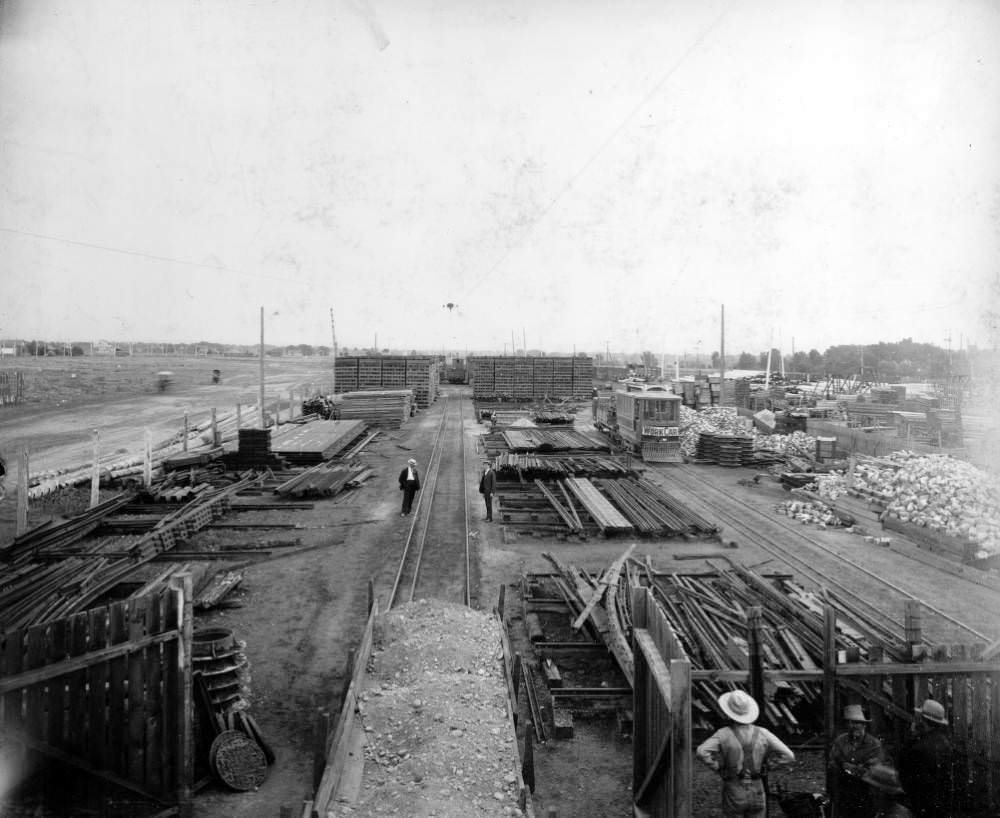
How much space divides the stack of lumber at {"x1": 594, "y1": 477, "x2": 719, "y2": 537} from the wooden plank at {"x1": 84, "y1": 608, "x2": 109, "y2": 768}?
35.8 ft

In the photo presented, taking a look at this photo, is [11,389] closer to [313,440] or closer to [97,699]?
[313,440]

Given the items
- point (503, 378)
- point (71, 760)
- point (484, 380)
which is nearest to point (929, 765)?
point (71, 760)

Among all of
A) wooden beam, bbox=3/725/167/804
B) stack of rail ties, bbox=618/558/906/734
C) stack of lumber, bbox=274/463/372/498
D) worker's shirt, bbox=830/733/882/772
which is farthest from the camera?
stack of lumber, bbox=274/463/372/498

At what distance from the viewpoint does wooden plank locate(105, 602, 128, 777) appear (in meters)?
4.61

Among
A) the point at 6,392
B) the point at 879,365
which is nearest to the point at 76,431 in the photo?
the point at 6,392

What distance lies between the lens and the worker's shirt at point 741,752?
4.12 m

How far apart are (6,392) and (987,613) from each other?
4919 cm

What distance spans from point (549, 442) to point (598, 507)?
9058mm

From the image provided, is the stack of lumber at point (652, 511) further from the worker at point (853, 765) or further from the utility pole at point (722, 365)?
the utility pole at point (722, 365)

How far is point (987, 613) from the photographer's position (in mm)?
9906

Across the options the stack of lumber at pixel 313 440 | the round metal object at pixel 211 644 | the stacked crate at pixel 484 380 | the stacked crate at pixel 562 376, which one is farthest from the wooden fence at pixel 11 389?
the round metal object at pixel 211 644

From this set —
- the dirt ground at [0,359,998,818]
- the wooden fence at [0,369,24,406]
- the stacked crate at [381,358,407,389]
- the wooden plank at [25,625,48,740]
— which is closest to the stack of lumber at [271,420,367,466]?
the dirt ground at [0,359,998,818]

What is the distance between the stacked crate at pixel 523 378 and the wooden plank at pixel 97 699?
42814 millimetres

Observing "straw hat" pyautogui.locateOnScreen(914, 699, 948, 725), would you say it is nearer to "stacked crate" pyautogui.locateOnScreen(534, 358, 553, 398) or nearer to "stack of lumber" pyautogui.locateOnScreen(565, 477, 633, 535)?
"stack of lumber" pyautogui.locateOnScreen(565, 477, 633, 535)
